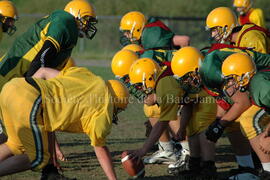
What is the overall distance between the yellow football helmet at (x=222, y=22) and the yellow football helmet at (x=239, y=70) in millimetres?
2162

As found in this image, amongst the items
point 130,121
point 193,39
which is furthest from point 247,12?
point 193,39

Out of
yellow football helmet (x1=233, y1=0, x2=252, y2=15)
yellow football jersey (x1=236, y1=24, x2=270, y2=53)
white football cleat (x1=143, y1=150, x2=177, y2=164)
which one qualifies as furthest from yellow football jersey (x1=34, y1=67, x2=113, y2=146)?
yellow football helmet (x1=233, y1=0, x2=252, y2=15)

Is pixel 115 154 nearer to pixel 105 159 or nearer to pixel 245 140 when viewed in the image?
pixel 245 140

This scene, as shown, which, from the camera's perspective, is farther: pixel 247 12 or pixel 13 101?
pixel 247 12

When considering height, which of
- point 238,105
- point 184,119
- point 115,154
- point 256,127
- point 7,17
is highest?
point 7,17

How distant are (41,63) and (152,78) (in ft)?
3.86

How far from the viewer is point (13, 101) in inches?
210

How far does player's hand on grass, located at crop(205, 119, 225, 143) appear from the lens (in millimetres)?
6395

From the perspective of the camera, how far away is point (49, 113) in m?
5.44

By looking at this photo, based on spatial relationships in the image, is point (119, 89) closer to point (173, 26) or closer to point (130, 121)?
point (130, 121)

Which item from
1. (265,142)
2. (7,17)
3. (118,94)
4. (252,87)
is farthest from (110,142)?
(252,87)

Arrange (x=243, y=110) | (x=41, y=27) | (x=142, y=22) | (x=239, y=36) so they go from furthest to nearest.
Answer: (x=142, y=22) → (x=239, y=36) → (x=41, y=27) → (x=243, y=110)

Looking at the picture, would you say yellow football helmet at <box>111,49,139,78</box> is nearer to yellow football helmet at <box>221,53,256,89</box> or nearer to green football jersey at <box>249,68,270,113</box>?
yellow football helmet at <box>221,53,256,89</box>

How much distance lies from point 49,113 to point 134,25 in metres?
3.97
